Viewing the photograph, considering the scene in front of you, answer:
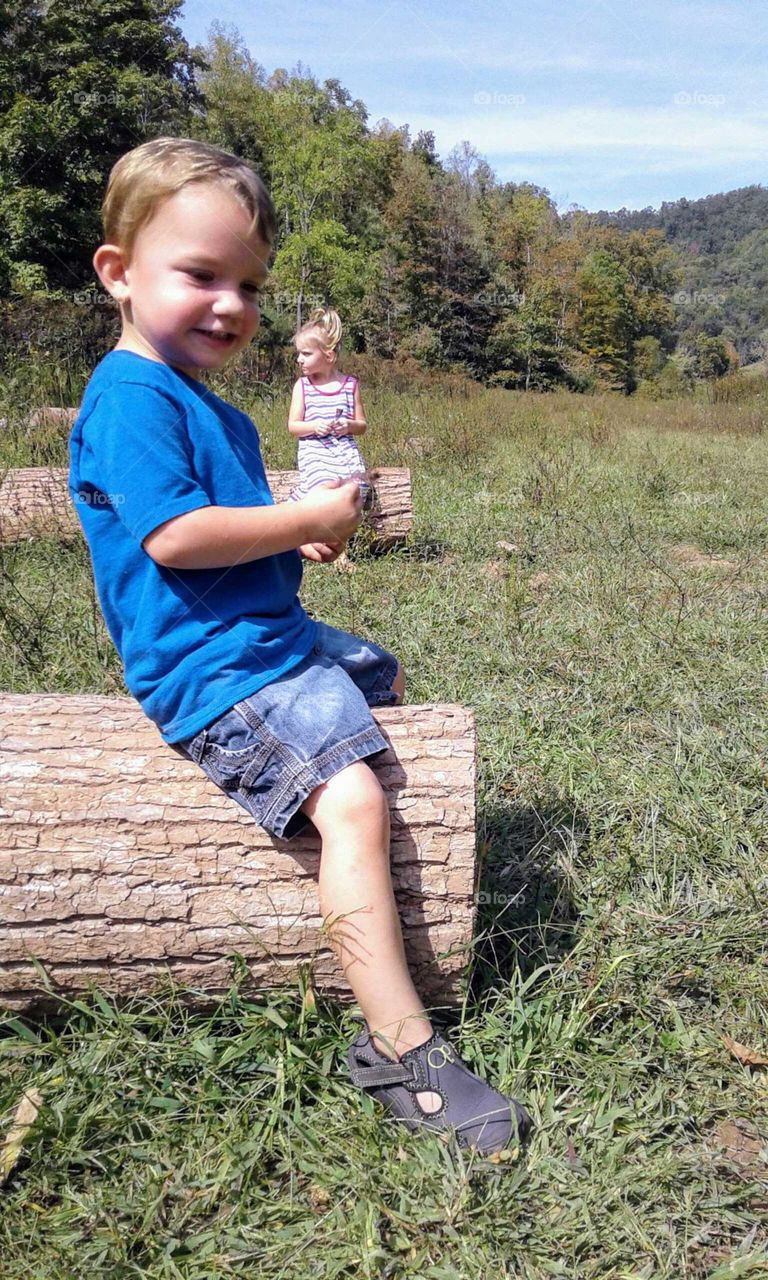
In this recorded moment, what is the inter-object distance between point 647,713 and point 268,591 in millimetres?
1972

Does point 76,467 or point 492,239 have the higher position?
point 492,239

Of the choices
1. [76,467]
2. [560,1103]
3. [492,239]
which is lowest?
[560,1103]

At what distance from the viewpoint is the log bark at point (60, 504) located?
17.0 feet

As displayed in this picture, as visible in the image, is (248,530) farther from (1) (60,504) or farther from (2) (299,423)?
(1) (60,504)

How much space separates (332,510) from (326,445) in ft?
12.4

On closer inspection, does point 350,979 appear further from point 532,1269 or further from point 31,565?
point 31,565

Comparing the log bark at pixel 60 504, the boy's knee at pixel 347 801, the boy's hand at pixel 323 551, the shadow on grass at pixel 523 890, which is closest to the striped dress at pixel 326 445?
the log bark at pixel 60 504

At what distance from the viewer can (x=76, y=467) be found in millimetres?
1778

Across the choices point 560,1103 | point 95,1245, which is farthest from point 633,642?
point 95,1245

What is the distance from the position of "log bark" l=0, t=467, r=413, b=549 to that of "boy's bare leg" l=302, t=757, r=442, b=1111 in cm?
384

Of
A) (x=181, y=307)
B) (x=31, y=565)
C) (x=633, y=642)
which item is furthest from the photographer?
(x=31, y=565)

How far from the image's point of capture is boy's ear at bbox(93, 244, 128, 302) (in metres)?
1.74

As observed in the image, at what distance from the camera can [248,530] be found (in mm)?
1675

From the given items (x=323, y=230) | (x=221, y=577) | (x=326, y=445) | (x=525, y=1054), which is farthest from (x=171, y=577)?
(x=323, y=230)
